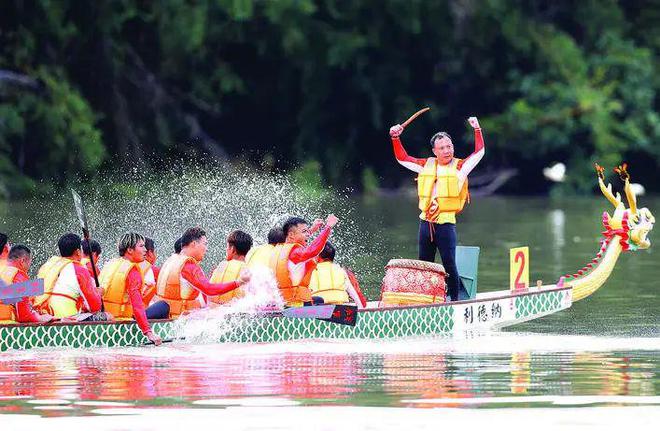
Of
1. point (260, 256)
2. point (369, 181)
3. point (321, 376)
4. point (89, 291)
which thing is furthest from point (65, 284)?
point (369, 181)

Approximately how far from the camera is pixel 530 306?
16750 mm

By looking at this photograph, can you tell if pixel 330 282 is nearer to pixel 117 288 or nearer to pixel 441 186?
pixel 441 186

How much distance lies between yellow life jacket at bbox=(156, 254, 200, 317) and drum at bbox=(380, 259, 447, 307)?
183 centimetres

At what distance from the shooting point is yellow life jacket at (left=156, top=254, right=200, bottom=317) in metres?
14.8

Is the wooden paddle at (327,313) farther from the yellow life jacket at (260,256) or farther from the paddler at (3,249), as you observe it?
the paddler at (3,249)

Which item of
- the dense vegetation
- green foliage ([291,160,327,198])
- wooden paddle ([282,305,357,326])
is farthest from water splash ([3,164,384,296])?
wooden paddle ([282,305,357,326])

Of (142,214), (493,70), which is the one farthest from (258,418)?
(493,70)

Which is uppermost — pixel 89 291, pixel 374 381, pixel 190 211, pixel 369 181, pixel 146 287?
pixel 369 181

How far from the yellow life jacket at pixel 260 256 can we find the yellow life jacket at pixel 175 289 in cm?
75

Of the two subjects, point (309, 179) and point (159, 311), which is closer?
point (159, 311)

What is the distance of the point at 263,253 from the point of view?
51.1 ft

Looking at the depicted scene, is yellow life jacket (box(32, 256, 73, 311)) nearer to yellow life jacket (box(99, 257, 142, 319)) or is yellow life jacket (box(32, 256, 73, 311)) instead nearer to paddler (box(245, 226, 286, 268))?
yellow life jacket (box(99, 257, 142, 319))

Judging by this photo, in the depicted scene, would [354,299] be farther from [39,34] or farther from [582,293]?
[39,34]

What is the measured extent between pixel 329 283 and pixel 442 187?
1.20 m
